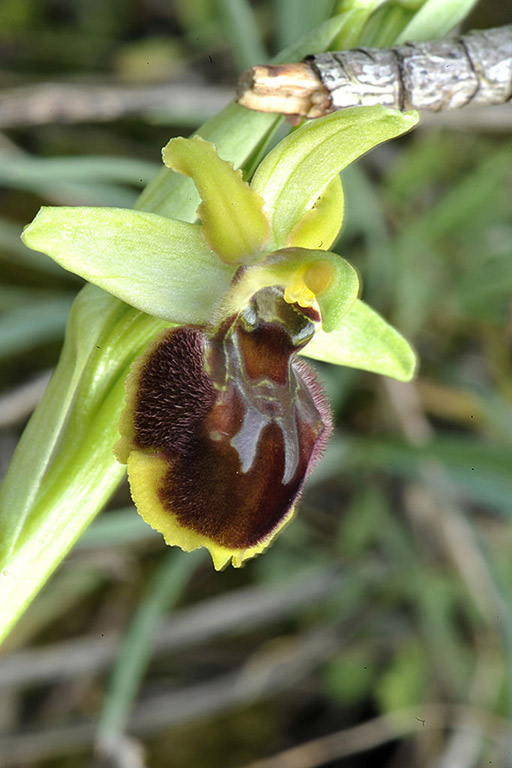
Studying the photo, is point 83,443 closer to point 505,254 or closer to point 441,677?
point 505,254

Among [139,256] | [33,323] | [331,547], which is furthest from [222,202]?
[331,547]

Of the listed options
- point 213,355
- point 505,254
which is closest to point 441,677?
point 505,254

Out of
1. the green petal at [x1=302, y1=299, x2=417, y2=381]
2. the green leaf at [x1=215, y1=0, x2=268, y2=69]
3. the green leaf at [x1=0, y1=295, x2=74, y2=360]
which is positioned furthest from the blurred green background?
the green petal at [x1=302, y1=299, x2=417, y2=381]

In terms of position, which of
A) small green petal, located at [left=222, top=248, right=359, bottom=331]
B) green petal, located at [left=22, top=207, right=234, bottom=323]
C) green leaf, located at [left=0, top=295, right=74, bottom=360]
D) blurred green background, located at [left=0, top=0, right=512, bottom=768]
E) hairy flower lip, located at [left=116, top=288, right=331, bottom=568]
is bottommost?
blurred green background, located at [left=0, top=0, right=512, bottom=768]

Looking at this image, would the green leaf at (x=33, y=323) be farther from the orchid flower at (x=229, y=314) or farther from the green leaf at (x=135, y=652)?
the orchid flower at (x=229, y=314)

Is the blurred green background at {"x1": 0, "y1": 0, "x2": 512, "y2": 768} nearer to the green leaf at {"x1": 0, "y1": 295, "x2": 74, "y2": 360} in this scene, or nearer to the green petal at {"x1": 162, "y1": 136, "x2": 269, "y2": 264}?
the green leaf at {"x1": 0, "y1": 295, "x2": 74, "y2": 360}
